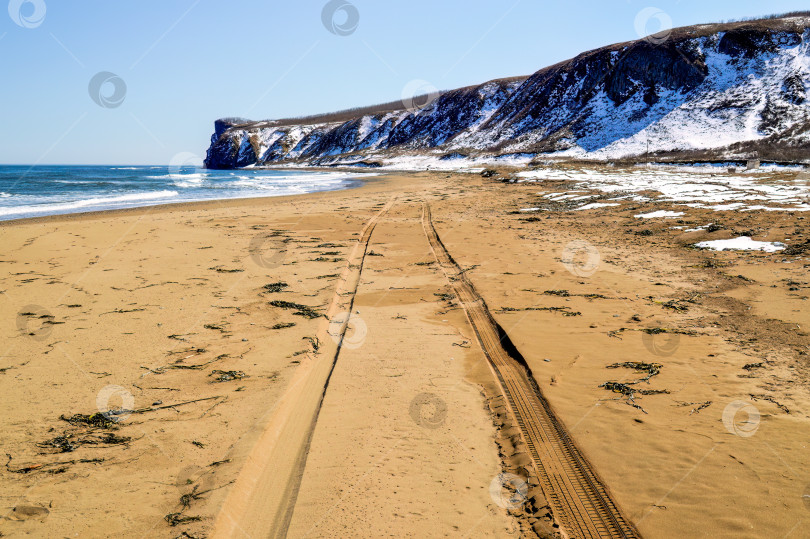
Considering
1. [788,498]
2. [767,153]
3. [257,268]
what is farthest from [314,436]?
[767,153]

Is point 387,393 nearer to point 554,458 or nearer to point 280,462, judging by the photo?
point 280,462

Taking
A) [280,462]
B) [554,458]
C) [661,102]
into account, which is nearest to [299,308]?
[280,462]

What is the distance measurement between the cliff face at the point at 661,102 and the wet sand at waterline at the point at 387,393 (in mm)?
41170

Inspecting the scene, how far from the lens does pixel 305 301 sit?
9023 mm

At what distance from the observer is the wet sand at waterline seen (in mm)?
3744

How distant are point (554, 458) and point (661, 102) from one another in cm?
6205

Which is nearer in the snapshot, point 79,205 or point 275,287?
→ point 275,287

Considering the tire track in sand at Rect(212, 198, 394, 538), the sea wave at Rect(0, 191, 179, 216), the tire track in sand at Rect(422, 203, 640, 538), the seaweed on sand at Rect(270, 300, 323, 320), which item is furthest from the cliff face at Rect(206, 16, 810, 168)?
the tire track in sand at Rect(212, 198, 394, 538)

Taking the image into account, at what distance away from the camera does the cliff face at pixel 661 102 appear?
143ft

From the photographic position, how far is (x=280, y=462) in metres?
4.39

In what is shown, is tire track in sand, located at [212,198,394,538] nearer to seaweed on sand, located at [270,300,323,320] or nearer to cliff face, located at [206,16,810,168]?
seaweed on sand, located at [270,300,323,320]

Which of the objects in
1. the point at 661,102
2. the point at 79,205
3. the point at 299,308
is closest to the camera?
the point at 299,308

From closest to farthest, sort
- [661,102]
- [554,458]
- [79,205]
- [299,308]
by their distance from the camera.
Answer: [554,458]
[299,308]
[79,205]
[661,102]

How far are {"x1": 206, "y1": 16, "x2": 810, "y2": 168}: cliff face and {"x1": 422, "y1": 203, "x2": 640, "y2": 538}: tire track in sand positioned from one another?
45534 millimetres
